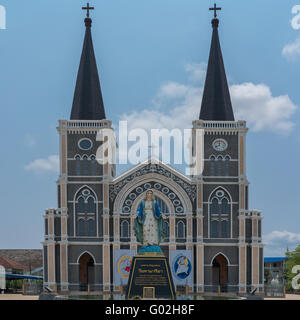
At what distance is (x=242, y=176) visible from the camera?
4959 cm

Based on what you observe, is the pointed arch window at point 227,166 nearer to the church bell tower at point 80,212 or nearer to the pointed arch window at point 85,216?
the church bell tower at point 80,212

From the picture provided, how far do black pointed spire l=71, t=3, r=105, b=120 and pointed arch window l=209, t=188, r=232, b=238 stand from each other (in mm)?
13589

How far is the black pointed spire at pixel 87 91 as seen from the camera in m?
51.4

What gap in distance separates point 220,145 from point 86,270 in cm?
1739

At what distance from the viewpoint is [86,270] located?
50.7 m

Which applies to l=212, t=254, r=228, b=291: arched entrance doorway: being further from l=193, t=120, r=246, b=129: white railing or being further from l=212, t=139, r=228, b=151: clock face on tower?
l=193, t=120, r=246, b=129: white railing

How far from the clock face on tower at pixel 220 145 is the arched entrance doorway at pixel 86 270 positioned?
51.3 ft

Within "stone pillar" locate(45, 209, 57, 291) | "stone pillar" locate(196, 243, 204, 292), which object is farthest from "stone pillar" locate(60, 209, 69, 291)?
"stone pillar" locate(196, 243, 204, 292)

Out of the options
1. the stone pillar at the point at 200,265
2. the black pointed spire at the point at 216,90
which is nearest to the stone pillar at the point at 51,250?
the stone pillar at the point at 200,265

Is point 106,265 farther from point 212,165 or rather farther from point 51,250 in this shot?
point 212,165

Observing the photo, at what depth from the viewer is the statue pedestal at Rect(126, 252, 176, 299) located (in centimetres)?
2603
